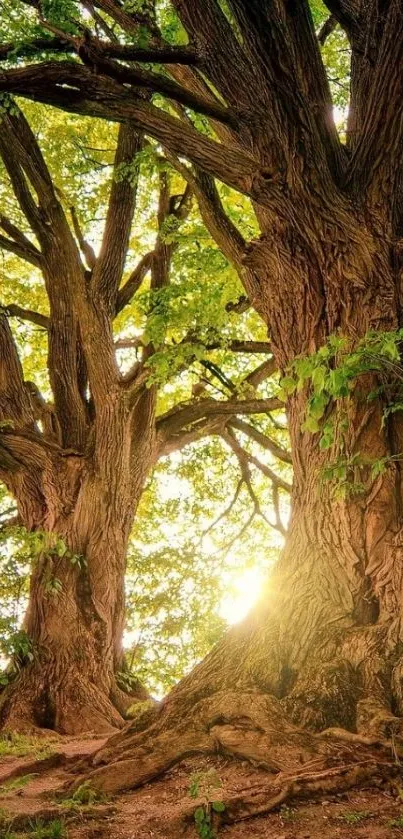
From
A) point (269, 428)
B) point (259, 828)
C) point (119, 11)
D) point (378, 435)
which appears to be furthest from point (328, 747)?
point (269, 428)

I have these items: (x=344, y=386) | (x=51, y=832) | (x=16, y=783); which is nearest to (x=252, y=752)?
(x=51, y=832)

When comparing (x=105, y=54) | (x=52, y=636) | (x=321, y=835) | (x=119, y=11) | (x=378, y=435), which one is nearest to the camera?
(x=321, y=835)

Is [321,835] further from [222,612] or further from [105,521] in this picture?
[222,612]

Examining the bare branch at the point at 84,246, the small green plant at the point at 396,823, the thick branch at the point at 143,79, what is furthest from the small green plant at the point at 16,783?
the bare branch at the point at 84,246

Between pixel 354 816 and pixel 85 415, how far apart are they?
6.92m

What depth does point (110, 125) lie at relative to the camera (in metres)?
11.3

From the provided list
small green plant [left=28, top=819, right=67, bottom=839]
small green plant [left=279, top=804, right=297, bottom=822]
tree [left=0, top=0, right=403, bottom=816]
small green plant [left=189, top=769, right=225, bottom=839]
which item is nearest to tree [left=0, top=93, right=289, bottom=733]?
tree [left=0, top=0, right=403, bottom=816]

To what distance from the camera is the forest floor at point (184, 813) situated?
3.05 metres

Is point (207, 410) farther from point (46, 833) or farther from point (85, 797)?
point (46, 833)

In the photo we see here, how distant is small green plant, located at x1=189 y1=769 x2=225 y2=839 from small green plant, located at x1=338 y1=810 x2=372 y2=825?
0.59m

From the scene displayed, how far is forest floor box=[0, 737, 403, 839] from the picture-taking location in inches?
120

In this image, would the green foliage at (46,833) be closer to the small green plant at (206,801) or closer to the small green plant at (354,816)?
the small green plant at (206,801)

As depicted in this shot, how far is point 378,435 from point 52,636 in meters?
5.25

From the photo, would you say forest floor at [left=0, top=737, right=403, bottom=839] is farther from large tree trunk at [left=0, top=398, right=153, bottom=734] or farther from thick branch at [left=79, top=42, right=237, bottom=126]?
thick branch at [left=79, top=42, right=237, bottom=126]
